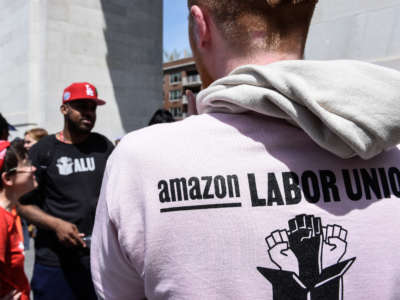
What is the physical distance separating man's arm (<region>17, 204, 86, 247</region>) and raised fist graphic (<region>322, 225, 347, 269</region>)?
2.42 metres

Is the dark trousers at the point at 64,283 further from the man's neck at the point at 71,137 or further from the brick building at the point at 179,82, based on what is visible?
the brick building at the point at 179,82

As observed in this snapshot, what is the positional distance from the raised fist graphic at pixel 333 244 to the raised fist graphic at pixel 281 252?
0.25 ft

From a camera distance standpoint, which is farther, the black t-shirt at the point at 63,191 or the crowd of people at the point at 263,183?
the black t-shirt at the point at 63,191

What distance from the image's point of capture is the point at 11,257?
7.39 feet

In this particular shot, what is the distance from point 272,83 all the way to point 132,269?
60cm

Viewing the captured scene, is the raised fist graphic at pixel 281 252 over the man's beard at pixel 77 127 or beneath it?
beneath

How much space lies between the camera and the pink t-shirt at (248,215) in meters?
0.83

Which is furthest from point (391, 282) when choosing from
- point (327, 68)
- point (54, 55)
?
point (54, 55)

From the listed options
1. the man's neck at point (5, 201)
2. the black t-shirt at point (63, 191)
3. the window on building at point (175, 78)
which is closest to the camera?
the man's neck at point (5, 201)

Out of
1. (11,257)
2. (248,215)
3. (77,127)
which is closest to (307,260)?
(248,215)

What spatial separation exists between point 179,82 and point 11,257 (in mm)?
61076

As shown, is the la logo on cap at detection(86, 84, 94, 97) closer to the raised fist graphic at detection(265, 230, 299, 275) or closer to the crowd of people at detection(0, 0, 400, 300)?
the crowd of people at detection(0, 0, 400, 300)

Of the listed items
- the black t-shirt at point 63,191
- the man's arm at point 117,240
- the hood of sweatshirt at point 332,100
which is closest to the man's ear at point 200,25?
the hood of sweatshirt at point 332,100

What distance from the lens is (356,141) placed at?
81 centimetres
